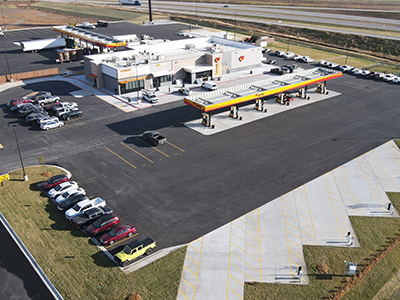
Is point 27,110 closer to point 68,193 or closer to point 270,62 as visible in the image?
point 68,193

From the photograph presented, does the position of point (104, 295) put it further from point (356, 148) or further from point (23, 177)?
point (356, 148)

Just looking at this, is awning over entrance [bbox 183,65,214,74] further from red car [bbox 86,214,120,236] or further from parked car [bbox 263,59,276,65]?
red car [bbox 86,214,120,236]

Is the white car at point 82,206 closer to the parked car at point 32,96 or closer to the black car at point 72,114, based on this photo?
the black car at point 72,114

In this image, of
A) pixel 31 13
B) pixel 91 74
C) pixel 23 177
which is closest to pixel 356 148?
pixel 23 177

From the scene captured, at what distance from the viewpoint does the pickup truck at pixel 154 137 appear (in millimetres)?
55509

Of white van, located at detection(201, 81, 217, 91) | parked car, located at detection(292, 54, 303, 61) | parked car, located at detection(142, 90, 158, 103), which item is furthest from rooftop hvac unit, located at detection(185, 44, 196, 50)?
parked car, located at detection(292, 54, 303, 61)

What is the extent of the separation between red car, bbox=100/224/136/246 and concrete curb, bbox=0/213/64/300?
598 cm

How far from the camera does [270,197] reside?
43688 mm

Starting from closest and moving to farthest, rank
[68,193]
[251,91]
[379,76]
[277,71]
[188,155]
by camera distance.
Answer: [68,193]
[188,155]
[251,91]
[379,76]
[277,71]

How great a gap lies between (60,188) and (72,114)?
24.3 metres

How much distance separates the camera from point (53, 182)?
147ft

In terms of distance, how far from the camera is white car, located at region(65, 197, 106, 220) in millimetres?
39438

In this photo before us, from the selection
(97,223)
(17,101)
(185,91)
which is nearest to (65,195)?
(97,223)

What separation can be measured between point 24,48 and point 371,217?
102170 millimetres
